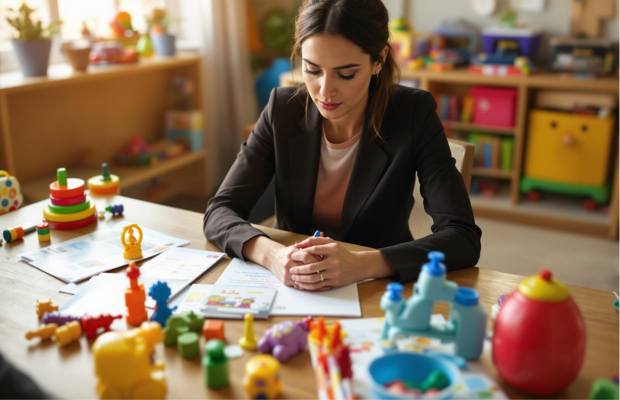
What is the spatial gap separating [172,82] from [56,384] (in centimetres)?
293

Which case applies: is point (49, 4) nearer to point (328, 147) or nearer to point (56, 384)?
point (328, 147)

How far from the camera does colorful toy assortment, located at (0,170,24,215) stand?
1.56m

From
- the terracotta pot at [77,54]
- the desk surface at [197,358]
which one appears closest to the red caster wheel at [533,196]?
the desk surface at [197,358]

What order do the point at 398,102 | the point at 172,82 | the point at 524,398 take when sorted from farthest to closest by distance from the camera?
the point at 172,82 < the point at 398,102 < the point at 524,398

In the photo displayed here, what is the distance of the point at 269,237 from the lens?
1.31 metres

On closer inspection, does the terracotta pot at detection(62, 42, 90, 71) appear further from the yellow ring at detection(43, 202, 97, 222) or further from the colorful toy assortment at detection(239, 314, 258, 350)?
the colorful toy assortment at detection(239, 314, 258, 350)

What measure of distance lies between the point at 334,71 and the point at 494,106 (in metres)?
2.29

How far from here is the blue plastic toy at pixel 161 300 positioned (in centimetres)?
99

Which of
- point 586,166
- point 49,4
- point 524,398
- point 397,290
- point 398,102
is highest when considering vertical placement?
point 49,4

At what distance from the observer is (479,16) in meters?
3.67

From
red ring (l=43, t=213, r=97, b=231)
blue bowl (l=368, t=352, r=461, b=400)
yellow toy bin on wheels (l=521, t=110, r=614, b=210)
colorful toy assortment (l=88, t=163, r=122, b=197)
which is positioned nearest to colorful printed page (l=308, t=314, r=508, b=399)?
blue bowl (l=368, t=352, r=461, b=400)

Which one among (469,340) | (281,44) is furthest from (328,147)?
(281,44)

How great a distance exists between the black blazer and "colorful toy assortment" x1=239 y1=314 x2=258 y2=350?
13.8 inches

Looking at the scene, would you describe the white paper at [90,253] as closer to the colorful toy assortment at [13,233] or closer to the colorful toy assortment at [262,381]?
the colorful toy assortment at [13,233]
